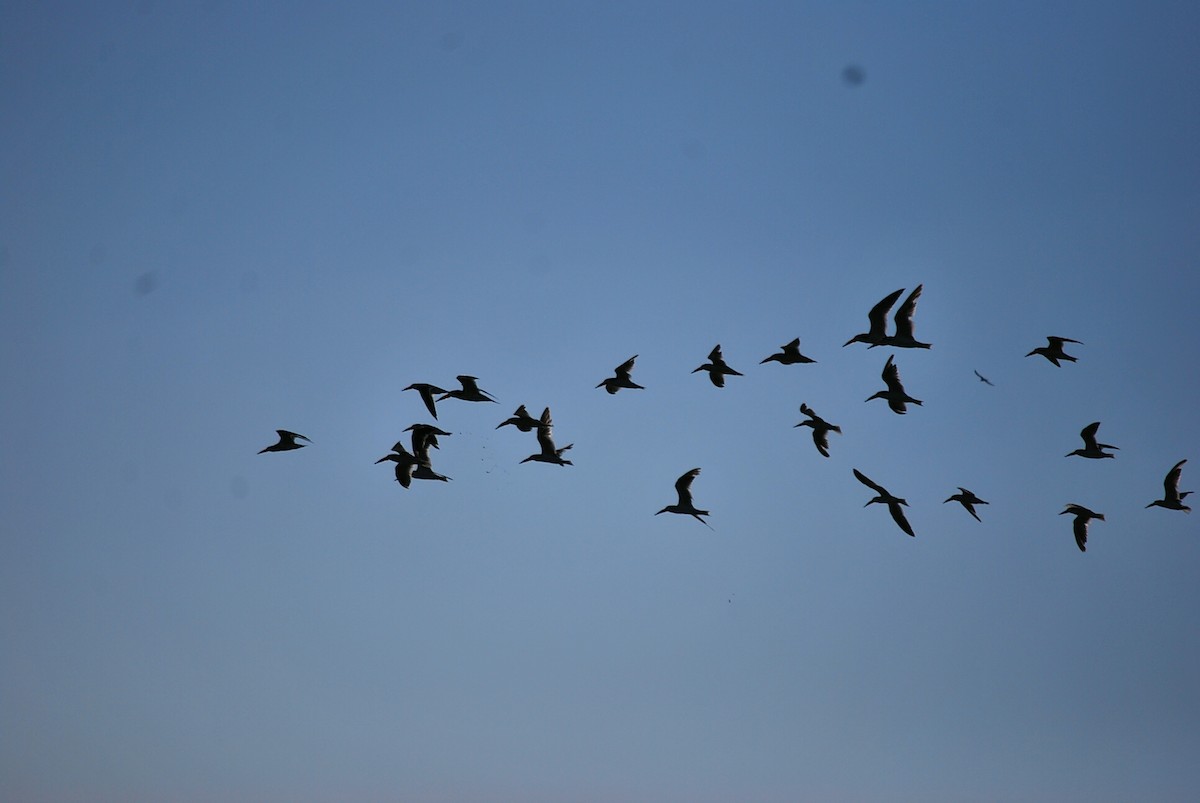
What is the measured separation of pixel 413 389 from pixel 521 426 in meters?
3.63

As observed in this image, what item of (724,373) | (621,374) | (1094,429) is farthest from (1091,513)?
(621,374)

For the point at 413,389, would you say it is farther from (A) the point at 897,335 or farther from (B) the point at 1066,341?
(B) the point at 1066,341

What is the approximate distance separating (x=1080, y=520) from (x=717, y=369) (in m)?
11.2

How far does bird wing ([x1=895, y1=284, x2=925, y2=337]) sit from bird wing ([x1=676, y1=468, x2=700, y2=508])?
332 inches

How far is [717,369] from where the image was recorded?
44.7 m

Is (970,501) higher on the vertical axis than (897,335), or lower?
lower

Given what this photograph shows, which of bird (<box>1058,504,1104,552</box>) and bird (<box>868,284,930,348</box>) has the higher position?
bird (<box>868,284,930,348</box>)

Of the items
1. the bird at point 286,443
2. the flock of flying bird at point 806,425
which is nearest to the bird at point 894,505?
the flock of flying bird at point 806,425

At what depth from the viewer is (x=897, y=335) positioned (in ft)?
135

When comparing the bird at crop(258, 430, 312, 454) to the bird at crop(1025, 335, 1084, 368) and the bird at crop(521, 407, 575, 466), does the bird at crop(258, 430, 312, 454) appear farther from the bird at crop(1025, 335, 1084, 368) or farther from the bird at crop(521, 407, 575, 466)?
the bird at crop(1025, 335, 1084, 368)

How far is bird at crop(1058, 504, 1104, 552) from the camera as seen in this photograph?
44.0 m

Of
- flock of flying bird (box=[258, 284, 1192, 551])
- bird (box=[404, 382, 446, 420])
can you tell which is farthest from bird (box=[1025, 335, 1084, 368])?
bird (box=[404, 382, 446, 420])

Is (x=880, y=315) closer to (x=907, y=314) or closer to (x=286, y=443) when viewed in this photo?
(x=907, y=314)

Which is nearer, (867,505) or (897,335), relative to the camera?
(897,335)
